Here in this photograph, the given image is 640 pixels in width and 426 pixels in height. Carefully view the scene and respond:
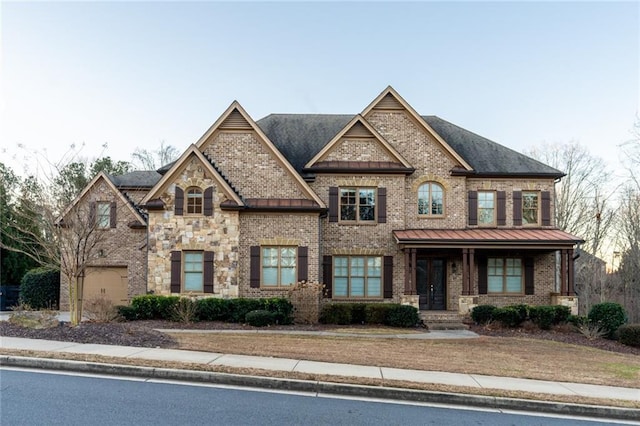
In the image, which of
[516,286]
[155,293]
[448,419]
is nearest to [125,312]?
[155,293]

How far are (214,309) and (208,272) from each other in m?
1.54

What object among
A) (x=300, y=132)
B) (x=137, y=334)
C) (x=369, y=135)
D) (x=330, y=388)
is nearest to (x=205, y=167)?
(x=300, y=132)

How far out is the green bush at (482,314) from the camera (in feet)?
61.2

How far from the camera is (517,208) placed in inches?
843

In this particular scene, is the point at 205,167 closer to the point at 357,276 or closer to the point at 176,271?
the point at 176,271

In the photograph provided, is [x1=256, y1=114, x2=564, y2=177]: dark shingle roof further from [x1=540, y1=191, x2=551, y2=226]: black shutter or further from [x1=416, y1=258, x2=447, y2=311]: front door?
[x1=416, y1=258, x2=447, y2=311]: front door

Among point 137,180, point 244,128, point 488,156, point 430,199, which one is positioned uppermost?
point 244,128

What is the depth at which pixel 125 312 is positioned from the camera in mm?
16938

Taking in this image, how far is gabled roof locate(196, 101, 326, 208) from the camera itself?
62.1 ft

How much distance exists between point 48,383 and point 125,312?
9608mm

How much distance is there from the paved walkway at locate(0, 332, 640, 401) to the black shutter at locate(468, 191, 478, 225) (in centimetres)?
1248

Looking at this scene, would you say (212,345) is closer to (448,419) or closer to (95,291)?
(448,419)

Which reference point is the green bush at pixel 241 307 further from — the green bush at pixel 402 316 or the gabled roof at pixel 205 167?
the green bush at pixel 402 316

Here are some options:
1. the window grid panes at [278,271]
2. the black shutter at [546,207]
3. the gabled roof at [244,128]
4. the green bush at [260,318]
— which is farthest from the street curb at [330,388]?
the black shutter at [546,207]
